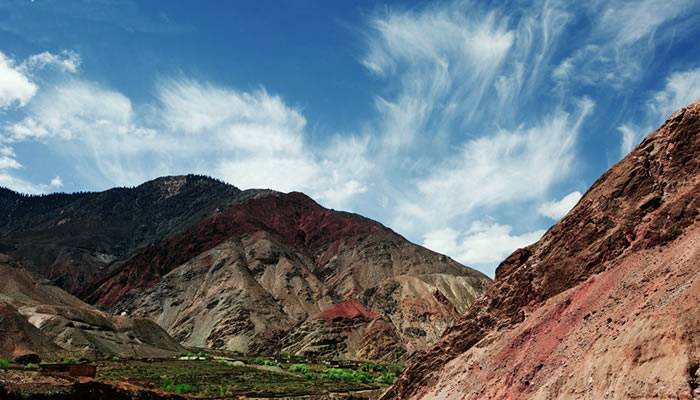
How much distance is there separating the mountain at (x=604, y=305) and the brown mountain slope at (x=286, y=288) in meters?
84.9

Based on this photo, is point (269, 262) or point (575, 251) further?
point (269, 262)

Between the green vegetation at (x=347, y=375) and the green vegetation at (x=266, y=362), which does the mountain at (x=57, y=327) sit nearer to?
the green vegetation at (x=266, y=362)

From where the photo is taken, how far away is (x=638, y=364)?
17703 millimetres

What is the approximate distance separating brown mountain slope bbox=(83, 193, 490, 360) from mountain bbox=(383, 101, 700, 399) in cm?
8487

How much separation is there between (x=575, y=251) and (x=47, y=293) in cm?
10763

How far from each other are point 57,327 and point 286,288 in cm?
6707

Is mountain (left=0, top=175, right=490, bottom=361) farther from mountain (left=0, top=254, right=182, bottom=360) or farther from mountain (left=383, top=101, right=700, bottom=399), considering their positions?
mountain (left=383, top=101, right=700, bottom=399)

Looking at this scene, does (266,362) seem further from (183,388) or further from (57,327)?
(183,388)

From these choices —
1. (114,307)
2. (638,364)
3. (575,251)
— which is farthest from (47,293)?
(638,364)

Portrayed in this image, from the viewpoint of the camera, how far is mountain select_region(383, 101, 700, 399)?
17844 mm

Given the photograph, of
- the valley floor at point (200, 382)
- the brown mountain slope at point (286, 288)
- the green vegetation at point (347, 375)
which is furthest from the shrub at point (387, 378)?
the brown mountain slope at point (286, 288)

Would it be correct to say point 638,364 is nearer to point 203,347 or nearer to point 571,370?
point 571,370

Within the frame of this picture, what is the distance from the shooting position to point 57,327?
277 feet

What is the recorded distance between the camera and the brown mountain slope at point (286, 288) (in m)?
122
